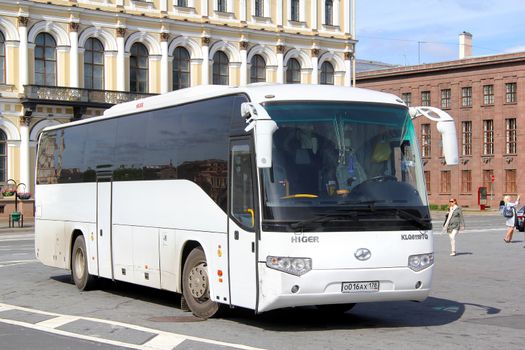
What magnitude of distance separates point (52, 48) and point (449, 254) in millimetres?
35974

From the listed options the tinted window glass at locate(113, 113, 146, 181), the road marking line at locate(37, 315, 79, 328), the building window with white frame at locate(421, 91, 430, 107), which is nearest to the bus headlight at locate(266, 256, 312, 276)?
the road marking line at locate(37, 315, 79, 328)

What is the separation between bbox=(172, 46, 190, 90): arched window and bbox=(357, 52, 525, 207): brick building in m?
31.3

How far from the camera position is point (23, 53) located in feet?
184

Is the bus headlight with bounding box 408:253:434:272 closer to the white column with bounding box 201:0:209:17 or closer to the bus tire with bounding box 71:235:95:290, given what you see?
the bus tire with bounding box 71:235:95:290

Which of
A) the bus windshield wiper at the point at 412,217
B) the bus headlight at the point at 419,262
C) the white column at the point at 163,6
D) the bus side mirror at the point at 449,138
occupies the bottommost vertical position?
the bus headlight at the point at 419,262

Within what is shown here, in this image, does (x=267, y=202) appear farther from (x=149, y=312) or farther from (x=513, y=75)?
(x=513, y=75)

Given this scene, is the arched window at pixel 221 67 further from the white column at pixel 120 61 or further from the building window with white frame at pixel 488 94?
the building window with white frame at pixel 488 94

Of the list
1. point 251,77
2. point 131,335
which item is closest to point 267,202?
point 131,335

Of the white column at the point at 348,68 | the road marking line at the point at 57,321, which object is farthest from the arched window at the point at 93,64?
the road marking line at the point at 57,321

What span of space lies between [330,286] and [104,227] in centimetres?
639

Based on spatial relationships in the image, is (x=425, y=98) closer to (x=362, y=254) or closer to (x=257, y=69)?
(x=257, y=69)

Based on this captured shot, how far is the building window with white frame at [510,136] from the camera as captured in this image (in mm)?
89125

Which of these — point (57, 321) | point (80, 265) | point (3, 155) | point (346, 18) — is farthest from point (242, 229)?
point (346, 18)

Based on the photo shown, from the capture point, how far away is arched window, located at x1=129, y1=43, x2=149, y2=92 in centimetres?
6150
